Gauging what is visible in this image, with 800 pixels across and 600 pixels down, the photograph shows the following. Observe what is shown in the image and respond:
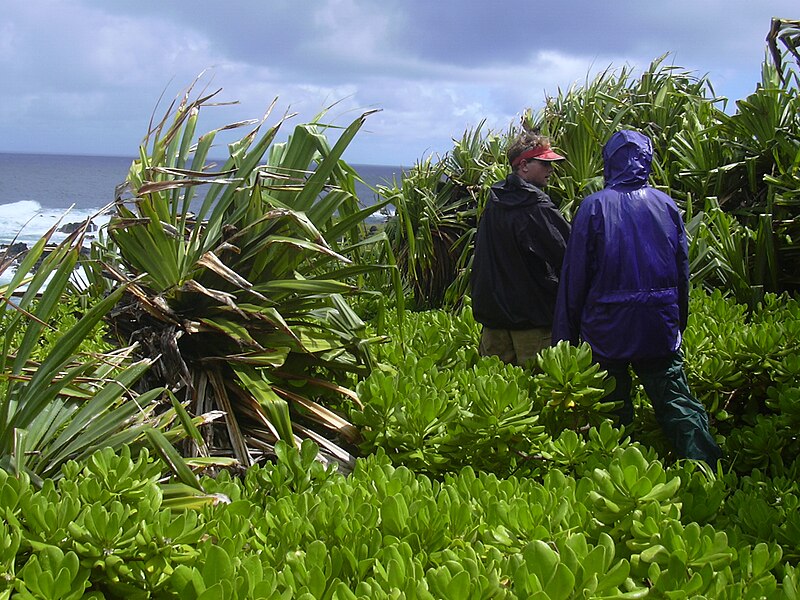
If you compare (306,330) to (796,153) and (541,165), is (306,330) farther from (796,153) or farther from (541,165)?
(796,153)

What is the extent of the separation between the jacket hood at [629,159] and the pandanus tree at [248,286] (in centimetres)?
121

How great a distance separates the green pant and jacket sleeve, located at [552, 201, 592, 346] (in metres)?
0.26

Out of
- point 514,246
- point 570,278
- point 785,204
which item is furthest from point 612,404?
point 785,204

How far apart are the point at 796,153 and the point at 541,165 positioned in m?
2.74

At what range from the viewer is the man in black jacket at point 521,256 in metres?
4.49

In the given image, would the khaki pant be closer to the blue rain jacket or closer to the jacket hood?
the blue rain jacket

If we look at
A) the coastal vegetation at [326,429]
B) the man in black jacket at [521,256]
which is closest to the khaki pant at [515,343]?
the man in black jacket at [521,256]

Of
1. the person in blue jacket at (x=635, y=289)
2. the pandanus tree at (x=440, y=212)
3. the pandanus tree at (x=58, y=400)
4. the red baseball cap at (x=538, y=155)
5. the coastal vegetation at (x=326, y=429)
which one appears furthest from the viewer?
the pandanus tree at (x=440, y=212)

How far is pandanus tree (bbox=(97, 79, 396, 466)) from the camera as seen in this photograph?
3.43 meters

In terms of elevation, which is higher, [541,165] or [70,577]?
[541,165]

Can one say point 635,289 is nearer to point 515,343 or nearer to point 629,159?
point 629,159

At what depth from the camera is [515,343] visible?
4.67 metres

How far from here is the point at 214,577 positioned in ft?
5.88

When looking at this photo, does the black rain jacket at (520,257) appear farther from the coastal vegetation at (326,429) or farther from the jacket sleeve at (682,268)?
the jacket sleeve at (682,268)
